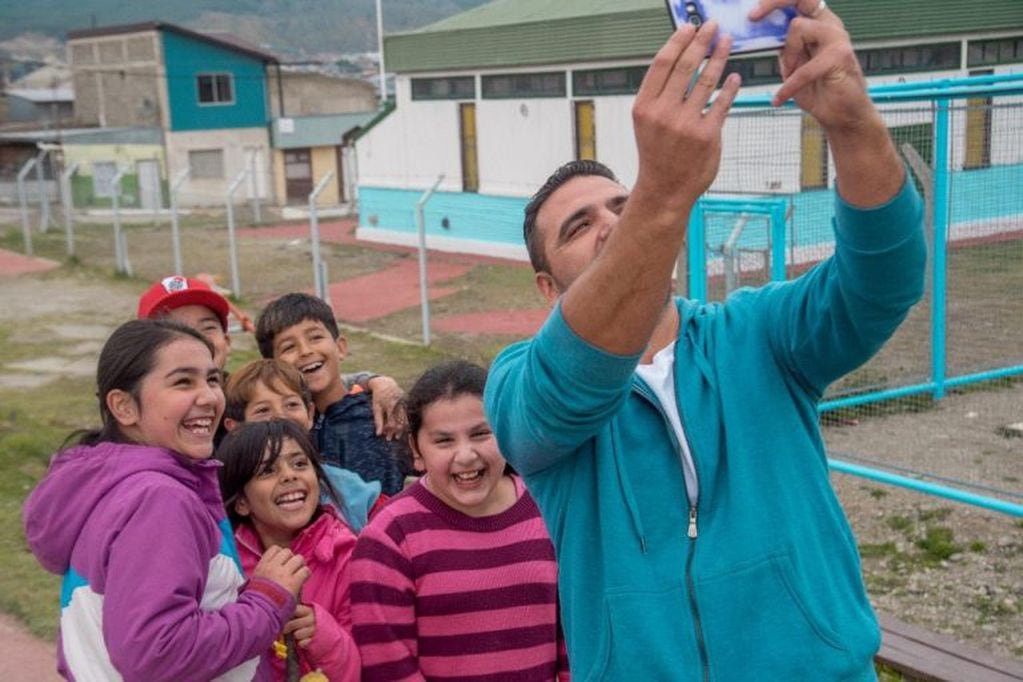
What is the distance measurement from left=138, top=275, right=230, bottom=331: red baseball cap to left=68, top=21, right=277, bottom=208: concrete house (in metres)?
39.3

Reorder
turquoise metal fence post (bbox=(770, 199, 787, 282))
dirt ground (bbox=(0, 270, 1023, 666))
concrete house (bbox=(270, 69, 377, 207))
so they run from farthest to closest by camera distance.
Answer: concrete house (bbox=(270, 69, 377, 207)), turquoise metal fence post (bbox=(770, 199, 787, 282)), dirt ground (bbox=(0, 270, 1023, 666))

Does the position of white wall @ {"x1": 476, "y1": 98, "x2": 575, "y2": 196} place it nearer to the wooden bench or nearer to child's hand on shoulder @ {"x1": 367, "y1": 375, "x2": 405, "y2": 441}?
the wooden bench

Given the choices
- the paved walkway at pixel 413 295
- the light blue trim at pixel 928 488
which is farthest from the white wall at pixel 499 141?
the light blue trim at pixel 928 488

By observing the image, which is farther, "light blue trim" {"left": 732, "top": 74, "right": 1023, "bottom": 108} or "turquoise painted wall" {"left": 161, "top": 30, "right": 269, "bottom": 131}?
"turquoise painted wall" {"left": 161, "top": 30, "right": 269, "bottom": 131}

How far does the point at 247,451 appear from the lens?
3.10 m

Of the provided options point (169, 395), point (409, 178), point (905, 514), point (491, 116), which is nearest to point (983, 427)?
point (905, 514)

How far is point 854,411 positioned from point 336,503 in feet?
18.5

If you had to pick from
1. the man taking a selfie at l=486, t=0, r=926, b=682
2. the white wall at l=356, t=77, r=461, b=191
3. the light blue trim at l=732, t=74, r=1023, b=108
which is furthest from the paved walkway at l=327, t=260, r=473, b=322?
the man taking a selfie at l=486, t=0, r=926, b=682

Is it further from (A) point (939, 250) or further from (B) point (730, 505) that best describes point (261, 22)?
(B) point (730, 505)

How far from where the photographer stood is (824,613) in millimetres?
1693

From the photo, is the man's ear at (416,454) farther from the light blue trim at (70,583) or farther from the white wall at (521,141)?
the white wall at (521,141)

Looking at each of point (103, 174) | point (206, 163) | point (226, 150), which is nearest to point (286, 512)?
point (103, 174)

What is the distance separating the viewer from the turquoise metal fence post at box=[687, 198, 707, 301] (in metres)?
7.46

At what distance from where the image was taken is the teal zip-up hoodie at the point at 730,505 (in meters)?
1.68
